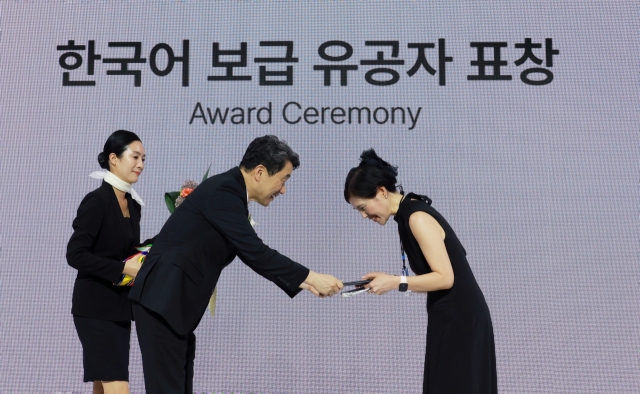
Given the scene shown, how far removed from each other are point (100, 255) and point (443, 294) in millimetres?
1359

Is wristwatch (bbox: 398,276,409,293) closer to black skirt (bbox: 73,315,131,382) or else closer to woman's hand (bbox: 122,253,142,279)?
woman's hand (bbox: 122,253,142,279)

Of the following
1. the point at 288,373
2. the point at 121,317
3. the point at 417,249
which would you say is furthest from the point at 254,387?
the point at 417,249

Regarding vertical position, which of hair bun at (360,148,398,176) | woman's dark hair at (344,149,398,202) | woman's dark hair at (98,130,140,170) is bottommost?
woman's dark hair at (344,149,398,202)

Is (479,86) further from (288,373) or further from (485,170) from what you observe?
(288,373)

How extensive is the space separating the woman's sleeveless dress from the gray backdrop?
170cm

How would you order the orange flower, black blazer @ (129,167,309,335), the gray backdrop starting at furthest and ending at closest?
the gray backdrop → the orange flower → black blazer @ (129,167,309,335)

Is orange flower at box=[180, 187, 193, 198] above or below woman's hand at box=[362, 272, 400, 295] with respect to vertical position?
above

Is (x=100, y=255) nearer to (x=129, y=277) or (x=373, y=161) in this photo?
(x=129, y=277)

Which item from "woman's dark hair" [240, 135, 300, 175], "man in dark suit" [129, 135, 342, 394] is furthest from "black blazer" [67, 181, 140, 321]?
"woman's dark hair" [240, 135, 300, 175]

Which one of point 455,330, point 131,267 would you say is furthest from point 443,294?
point 131,267

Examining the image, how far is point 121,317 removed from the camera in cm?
266

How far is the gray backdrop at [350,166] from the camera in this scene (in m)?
3.97

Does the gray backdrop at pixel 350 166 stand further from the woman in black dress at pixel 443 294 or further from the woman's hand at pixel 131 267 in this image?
the woman in black dress at pixel 443 294

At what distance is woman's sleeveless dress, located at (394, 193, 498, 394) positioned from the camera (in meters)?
2.25
